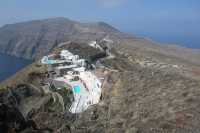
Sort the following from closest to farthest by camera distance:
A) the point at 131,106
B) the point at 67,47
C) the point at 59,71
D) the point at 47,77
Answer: the point at 131,106 < the point at 47,77 < the point at 59,71 < the point at 67,47

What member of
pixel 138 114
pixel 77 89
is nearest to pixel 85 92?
pixel 77 89

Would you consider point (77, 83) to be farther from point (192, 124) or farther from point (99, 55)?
point (192, 124)

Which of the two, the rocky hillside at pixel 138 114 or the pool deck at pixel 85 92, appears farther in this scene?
the pool deck at pixel 85 92

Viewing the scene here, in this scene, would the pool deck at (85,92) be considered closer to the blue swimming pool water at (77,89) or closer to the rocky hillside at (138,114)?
the blue swimming pool water at (77,89)

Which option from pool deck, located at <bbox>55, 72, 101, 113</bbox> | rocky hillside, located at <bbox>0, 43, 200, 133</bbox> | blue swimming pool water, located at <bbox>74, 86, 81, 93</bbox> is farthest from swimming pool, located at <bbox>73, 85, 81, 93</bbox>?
rocky hillside, located at <bbox>0, 43, 200, 133</bbox>

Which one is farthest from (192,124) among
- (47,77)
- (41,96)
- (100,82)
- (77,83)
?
(47,77)

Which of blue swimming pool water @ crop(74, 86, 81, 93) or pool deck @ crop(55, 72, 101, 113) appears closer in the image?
pool deck @ crop(55, 72, 101, 113)

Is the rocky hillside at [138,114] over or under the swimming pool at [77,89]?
over

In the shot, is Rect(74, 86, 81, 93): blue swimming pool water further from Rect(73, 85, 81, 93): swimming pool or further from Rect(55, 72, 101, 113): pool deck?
Rect(55, 72, 101, 113): pool deck

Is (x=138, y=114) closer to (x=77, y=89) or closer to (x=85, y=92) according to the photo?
(x=85, y=92)

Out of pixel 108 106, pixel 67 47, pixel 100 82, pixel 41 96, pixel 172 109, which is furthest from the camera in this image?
pixel 67 47

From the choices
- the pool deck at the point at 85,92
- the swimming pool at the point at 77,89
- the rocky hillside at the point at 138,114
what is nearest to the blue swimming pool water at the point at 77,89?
the swimming pool at the point at 77,89
